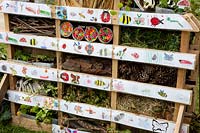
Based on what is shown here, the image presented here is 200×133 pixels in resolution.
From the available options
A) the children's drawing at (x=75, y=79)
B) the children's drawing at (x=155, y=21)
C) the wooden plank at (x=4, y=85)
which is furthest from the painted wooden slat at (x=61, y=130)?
the children's drawing at (x=155, y=21)

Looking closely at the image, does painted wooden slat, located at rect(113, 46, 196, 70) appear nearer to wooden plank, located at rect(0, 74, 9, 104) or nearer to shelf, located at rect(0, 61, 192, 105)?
shelf, located at rect(0, 61, 192, 105)

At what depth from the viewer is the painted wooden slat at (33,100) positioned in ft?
14.3

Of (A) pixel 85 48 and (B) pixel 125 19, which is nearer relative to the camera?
(B) pixel 125 19

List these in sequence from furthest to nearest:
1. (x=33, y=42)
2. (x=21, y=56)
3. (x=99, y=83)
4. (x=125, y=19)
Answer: (x=21, y=56) → (x=33, y=42) → (x=99, y=83) → (x=125, y=19)

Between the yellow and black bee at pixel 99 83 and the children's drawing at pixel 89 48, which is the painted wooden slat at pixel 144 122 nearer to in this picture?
the yellow and black bee at pixel 99 83

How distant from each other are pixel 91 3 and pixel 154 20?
0.73 meters

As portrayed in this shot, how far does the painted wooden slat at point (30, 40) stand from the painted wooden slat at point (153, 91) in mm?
858

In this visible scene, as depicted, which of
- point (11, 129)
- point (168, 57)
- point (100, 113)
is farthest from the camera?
point (11, 129)

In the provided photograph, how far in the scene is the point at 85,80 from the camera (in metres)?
4.03

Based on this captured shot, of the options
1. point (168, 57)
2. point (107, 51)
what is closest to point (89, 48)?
point (107, 51)

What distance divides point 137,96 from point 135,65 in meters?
0.36

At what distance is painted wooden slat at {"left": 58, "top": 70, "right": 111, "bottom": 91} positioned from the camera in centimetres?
394

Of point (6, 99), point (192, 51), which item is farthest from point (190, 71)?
point (6, 99)

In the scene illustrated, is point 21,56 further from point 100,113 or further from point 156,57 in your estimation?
point 156,57
